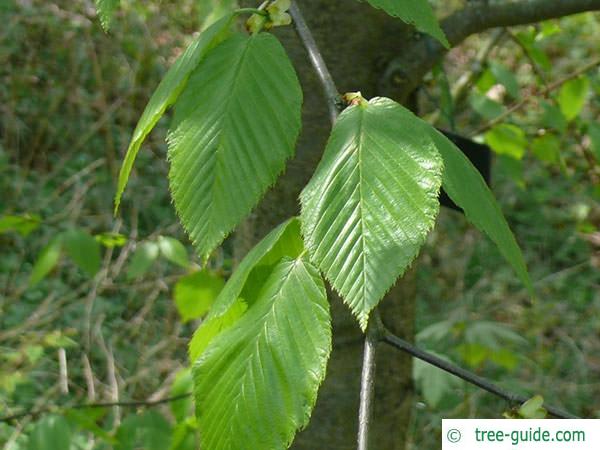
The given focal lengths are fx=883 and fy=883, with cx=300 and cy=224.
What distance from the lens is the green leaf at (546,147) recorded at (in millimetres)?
1869

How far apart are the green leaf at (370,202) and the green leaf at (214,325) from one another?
0.44 feet

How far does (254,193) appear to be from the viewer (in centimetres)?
62

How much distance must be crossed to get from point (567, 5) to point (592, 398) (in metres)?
2.70

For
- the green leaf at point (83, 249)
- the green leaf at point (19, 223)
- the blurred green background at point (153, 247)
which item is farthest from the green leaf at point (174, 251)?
the green leaf at point (19, 223)

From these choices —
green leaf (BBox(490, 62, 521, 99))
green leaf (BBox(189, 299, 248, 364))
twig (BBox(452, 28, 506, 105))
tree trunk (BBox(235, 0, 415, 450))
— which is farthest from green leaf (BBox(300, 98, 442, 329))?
twig (BBox(452, 28, 506, 105))

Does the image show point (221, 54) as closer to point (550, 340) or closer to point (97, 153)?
point (550, 340)

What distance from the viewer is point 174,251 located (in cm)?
180

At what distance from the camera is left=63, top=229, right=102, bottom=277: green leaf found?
184 cm

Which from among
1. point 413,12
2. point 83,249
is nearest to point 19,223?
point 83,249

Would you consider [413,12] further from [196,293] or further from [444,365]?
[196,293]

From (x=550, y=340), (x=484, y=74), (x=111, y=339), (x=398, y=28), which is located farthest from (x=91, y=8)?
(x=398, y=28)

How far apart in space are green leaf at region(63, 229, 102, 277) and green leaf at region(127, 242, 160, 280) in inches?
3.2

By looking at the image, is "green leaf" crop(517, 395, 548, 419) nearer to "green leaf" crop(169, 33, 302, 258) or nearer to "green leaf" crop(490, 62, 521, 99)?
"green leaf" crop(169, 33, 302, 258)

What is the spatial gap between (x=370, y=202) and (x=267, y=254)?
130 millimetres
